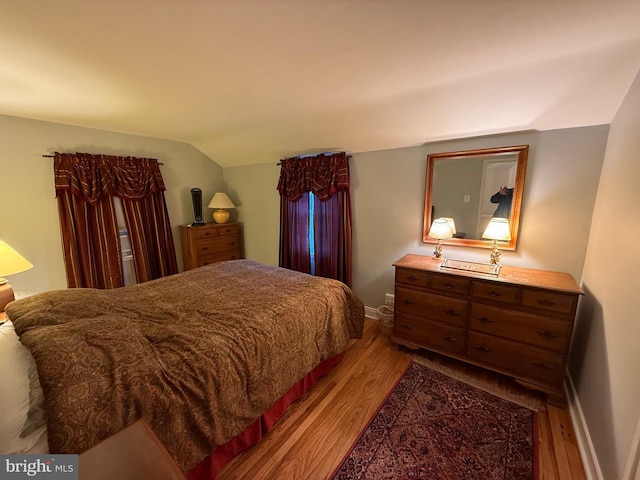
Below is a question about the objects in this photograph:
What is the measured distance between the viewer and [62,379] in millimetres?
907

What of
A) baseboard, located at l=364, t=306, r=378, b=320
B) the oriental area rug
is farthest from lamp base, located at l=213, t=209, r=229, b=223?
the oriental area rug

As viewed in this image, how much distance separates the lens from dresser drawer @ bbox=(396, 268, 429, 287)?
6.97 ft

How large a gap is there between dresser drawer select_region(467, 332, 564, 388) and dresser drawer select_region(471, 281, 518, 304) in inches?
12.5

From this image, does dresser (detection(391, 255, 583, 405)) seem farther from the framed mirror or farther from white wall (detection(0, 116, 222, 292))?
white wall (detection(0, 116, 222, 292))

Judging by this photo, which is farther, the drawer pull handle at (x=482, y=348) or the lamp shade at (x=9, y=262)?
the drawer pull handle at (x=482, y=348)

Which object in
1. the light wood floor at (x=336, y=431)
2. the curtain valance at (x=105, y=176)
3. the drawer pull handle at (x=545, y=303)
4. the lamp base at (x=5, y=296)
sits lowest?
the light wood floor at (x=336, y=431)

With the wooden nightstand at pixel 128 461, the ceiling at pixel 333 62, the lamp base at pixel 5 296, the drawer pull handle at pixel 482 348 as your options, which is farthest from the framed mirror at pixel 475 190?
the lamp base at pixel 5 296

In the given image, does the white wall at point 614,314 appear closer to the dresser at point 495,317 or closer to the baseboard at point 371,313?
the dresser at point 495,317

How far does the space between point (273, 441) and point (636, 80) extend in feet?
9.57

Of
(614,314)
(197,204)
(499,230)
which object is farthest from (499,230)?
(197,204)

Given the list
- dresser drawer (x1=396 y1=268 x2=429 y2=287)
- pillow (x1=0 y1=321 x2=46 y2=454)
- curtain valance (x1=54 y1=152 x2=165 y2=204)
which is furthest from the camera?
curtain valance (x1=54 y1=152 x2=165 y2=204)

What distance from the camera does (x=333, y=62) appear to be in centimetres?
144

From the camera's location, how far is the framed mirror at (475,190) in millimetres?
2031

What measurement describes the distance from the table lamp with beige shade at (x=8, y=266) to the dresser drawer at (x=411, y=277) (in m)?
2.64
